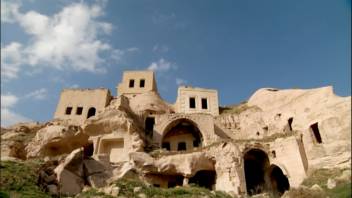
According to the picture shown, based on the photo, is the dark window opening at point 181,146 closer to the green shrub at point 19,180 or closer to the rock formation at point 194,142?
the rock formation at point 194,142

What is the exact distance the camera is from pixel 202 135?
30594mm

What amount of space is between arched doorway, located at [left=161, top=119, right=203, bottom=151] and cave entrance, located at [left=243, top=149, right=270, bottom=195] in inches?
224

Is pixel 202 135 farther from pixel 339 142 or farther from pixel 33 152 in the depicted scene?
pixel 33 152

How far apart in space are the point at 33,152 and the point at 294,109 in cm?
2456

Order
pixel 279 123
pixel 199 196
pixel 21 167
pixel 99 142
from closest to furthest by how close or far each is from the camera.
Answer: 1. pixel 199 196
2. pixel 21 167
3. pixel 99 142
4. pixel 279 123

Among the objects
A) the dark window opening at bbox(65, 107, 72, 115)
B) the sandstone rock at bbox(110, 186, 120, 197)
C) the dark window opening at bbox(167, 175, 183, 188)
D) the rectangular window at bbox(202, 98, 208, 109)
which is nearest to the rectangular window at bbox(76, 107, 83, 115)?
the dark window opening at bbox(65, 107, 72, 115)

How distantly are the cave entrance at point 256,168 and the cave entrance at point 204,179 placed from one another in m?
3.98

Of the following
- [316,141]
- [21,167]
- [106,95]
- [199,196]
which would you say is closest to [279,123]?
[316,141]

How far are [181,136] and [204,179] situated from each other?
7313 millimetres

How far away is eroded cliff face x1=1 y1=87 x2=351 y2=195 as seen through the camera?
22.3 metres

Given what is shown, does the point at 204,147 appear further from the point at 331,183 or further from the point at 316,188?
the point at 331,183

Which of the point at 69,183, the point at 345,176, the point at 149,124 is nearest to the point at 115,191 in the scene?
the point at 69,183

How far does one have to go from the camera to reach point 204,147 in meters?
25.3

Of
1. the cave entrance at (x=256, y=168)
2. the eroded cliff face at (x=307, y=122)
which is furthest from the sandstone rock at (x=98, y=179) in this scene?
the eroded cliff face at (x=307, y=122)
